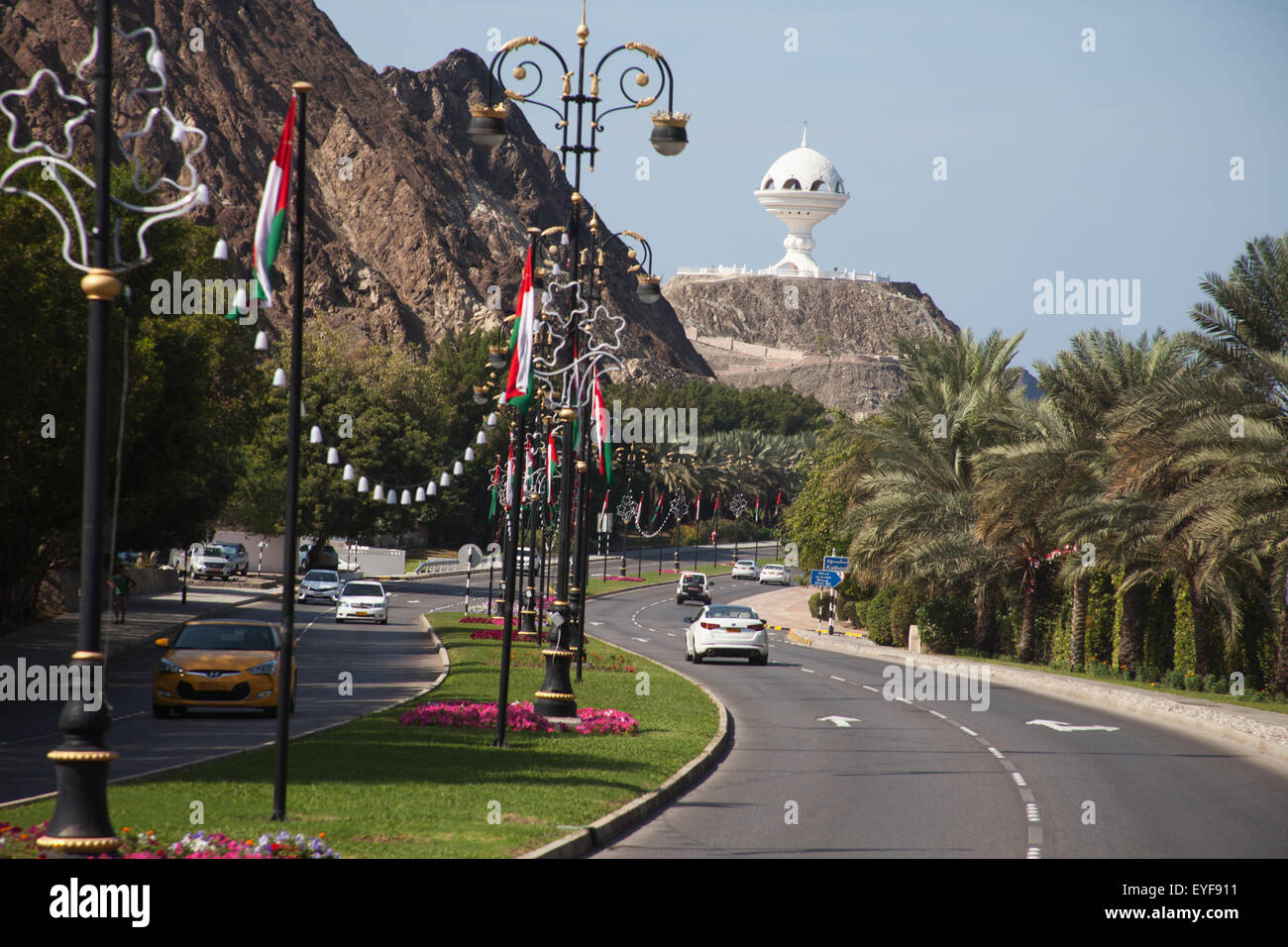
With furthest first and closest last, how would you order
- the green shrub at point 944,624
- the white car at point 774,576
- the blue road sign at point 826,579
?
the white car at point 774,576, the blue road sign at point 826,579, the green shrub at point 944,624

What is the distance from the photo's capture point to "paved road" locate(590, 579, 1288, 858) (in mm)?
11867

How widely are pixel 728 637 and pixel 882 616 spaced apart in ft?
49.1

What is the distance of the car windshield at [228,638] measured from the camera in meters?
21.8

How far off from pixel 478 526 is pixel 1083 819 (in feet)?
326

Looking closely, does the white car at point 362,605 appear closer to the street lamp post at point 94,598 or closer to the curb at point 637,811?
the curb at point 637,811

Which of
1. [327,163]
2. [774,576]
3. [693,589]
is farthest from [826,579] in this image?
[327,163]

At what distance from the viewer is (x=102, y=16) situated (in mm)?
9195

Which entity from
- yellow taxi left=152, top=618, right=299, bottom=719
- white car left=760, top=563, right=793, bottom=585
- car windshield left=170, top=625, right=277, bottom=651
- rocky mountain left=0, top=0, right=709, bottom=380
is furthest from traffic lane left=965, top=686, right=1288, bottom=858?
rocky mountain left=0, top=0, right=709, bottom=380

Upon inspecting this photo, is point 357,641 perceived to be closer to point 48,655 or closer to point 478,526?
point 48,655

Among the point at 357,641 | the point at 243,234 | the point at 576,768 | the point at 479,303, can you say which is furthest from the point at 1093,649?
the point at 479,303

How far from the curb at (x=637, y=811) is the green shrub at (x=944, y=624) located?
86.8 ft

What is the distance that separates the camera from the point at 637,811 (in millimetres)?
12938

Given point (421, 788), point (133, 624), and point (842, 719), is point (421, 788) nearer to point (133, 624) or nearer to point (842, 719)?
point (842, 719)

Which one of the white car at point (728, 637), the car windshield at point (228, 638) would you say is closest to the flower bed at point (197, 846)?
the car windshield at point (228, 638)
